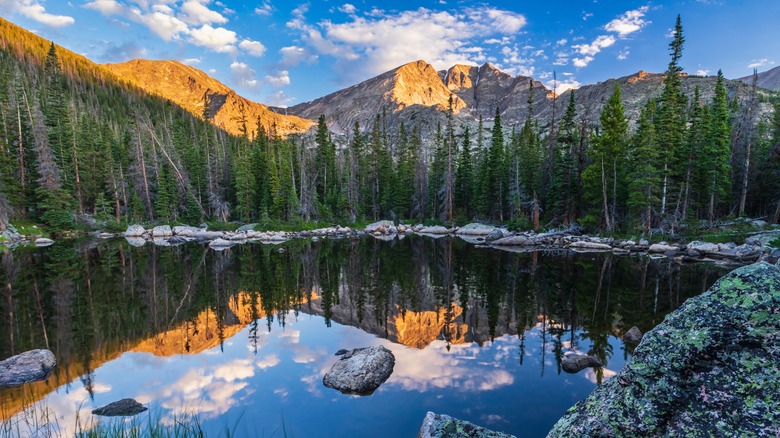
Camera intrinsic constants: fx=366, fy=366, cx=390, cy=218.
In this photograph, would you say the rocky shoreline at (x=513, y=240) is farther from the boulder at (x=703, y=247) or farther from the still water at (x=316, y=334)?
the still water at (x=316, y=334)

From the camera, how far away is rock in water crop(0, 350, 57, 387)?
9.98 meters

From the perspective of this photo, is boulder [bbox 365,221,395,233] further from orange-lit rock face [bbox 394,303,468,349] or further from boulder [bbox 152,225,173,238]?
orange-lit rock face [bbox 394,303,468,349]

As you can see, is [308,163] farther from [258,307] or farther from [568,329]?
[568,329]

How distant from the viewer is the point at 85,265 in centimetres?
2825

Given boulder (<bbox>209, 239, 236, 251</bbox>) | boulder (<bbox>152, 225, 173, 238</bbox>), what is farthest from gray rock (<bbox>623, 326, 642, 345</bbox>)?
boulder (<bbox>152, 225, 173, 238</bbox>)

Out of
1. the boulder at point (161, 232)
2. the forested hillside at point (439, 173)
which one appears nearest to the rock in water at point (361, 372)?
the forested hillside at point (439, 173)

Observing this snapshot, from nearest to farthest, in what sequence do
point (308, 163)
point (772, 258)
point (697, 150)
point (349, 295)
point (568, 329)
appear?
point (568, 329) < point (349, 295) < point (772, 258) < point (697, 150) < point (308, 163)

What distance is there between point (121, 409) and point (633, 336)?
15983 millimetres

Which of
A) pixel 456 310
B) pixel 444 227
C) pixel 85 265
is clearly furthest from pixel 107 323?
pixel 444 227

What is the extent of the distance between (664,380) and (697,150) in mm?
48835

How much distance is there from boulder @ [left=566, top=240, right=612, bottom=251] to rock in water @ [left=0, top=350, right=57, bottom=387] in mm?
40161

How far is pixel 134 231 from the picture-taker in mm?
52781

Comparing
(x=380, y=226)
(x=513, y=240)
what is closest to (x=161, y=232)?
(x=380, y=226)

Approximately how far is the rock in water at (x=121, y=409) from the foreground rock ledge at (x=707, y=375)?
9924 mm
